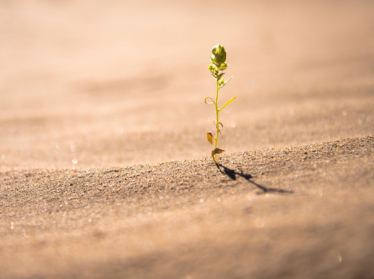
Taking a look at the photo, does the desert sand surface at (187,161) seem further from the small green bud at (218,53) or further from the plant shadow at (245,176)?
the small green bud at (218,53)

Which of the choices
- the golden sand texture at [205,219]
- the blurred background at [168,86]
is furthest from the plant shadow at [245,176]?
the blurred background at [168,86]

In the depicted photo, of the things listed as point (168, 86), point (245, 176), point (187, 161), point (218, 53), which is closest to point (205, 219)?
point (245, 176)

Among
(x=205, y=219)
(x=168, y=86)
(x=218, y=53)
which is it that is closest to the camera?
(x=205, y=219)

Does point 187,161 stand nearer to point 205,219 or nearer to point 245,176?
point 245,176

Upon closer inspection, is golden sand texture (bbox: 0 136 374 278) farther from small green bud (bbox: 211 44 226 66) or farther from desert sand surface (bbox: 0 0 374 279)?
small green bud (bbox: 211 44 226 66)

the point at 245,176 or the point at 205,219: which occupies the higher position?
the point at 245,176

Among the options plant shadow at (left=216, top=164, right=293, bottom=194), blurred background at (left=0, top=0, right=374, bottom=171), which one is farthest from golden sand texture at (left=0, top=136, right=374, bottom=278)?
blurred background at (left=0, top=0, right=374, bottom=171)

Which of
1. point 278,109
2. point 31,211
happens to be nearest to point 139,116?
point 278,109

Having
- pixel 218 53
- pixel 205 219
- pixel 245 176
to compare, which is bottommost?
pixel 205 219

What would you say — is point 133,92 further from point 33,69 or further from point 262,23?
point 262,23
